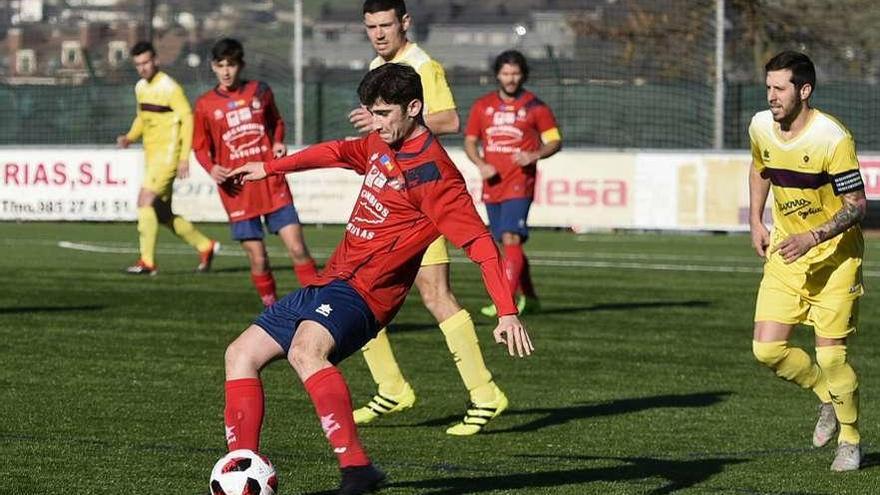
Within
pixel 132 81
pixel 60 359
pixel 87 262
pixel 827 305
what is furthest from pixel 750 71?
pixel 827 305

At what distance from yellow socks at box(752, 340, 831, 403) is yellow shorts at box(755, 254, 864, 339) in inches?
5.4

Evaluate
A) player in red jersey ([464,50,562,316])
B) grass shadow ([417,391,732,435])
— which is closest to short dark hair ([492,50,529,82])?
player in red jersey ([464,50,562,316])

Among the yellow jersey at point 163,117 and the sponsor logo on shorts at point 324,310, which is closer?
the sponsor logo on shorts at point 324,310

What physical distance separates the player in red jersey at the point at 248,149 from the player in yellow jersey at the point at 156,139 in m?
3.81

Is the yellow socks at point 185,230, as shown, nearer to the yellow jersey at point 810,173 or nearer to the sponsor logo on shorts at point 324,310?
the yellow jersey at point 810,173

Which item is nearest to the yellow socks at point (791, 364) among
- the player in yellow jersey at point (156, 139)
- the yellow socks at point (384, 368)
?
the yellow socks at point (384, 368)

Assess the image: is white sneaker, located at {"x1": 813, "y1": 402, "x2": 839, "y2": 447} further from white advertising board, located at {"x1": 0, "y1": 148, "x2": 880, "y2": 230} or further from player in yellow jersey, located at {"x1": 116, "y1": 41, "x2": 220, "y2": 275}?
white advertising board, located at {"x1": 0, "y1": 148, "x2": 880, "y2": 230}

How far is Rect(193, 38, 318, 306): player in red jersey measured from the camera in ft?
45.6

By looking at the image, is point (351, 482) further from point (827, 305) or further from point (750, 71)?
point (750, 71)

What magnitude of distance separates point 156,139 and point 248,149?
4421mm

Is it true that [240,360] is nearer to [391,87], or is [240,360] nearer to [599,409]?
[391,87]

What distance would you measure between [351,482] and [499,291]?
3.00 ft

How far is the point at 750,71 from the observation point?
108 feet

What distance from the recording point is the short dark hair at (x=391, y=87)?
7.02 metres
